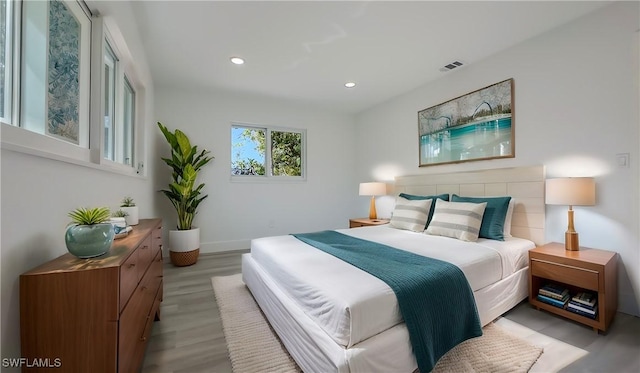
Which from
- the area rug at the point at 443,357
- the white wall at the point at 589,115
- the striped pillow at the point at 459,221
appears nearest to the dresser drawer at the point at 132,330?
the area rug at the point at 443,357

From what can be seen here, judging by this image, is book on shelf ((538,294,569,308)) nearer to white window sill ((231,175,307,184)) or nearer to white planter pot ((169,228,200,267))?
white window sill ((231,175,307,184))

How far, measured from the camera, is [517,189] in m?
2.72

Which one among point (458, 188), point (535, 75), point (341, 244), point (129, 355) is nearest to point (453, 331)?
point (341, 244)

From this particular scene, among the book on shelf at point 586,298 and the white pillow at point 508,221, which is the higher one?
the white pillow at point 508,221

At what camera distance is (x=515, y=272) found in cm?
224

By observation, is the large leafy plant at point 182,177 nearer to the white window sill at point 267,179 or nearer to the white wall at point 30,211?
the white window sill at point 267,179

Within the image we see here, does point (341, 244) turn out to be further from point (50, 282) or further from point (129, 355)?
point (50, 282)

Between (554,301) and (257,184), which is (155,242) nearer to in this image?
(257,184)

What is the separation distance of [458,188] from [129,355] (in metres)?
3.53

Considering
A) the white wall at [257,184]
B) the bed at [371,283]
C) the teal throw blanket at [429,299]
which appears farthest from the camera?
the white wall at [257,184]

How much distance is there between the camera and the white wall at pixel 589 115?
206 centimetres

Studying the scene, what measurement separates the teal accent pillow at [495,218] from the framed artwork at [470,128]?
1.96ft

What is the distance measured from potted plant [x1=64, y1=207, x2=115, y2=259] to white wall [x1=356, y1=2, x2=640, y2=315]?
11.7 ft

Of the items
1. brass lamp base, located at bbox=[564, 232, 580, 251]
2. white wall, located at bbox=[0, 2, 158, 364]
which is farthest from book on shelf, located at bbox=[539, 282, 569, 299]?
white wall, located at bbox=[0, 2, 158, 364]
